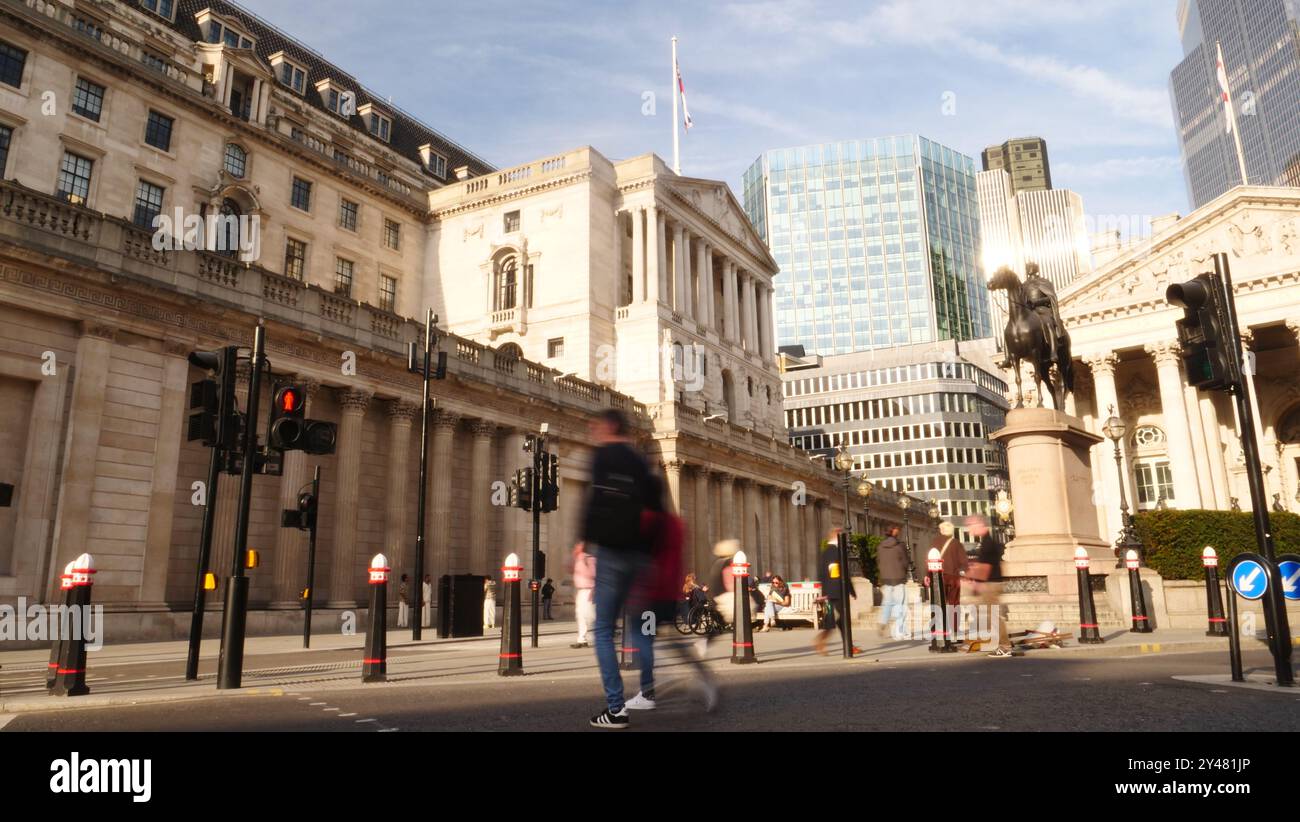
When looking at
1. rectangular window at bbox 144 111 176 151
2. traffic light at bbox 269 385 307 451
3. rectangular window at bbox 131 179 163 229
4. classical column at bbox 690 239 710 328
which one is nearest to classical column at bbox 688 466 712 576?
classical column at bbox 690 239 710 328

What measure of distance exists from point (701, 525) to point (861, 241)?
386 ft

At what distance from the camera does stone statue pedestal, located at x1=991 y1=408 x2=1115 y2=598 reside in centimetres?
1745

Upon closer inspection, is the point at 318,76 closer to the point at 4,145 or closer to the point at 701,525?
the point at 4,145

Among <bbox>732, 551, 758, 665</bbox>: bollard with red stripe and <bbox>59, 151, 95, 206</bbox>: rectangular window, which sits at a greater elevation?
<bbox>59, 151, 95, 206</bbox>: rectangular window

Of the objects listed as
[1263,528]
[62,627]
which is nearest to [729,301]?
[1263,528]

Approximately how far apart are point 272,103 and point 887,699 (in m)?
45.8

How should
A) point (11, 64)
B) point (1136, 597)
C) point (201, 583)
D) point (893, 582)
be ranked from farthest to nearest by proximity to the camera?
point (11, 64)
point (1136, 597)
point (893, 582)
point (201, 583)

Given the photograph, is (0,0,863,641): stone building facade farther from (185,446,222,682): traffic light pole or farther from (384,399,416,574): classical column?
(185,446,222,682): traffic light pole

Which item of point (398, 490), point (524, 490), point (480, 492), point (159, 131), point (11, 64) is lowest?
point (524, 490)

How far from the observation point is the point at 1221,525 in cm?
2553

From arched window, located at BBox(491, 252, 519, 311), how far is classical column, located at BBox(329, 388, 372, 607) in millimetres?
23193

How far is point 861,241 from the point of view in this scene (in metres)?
146
